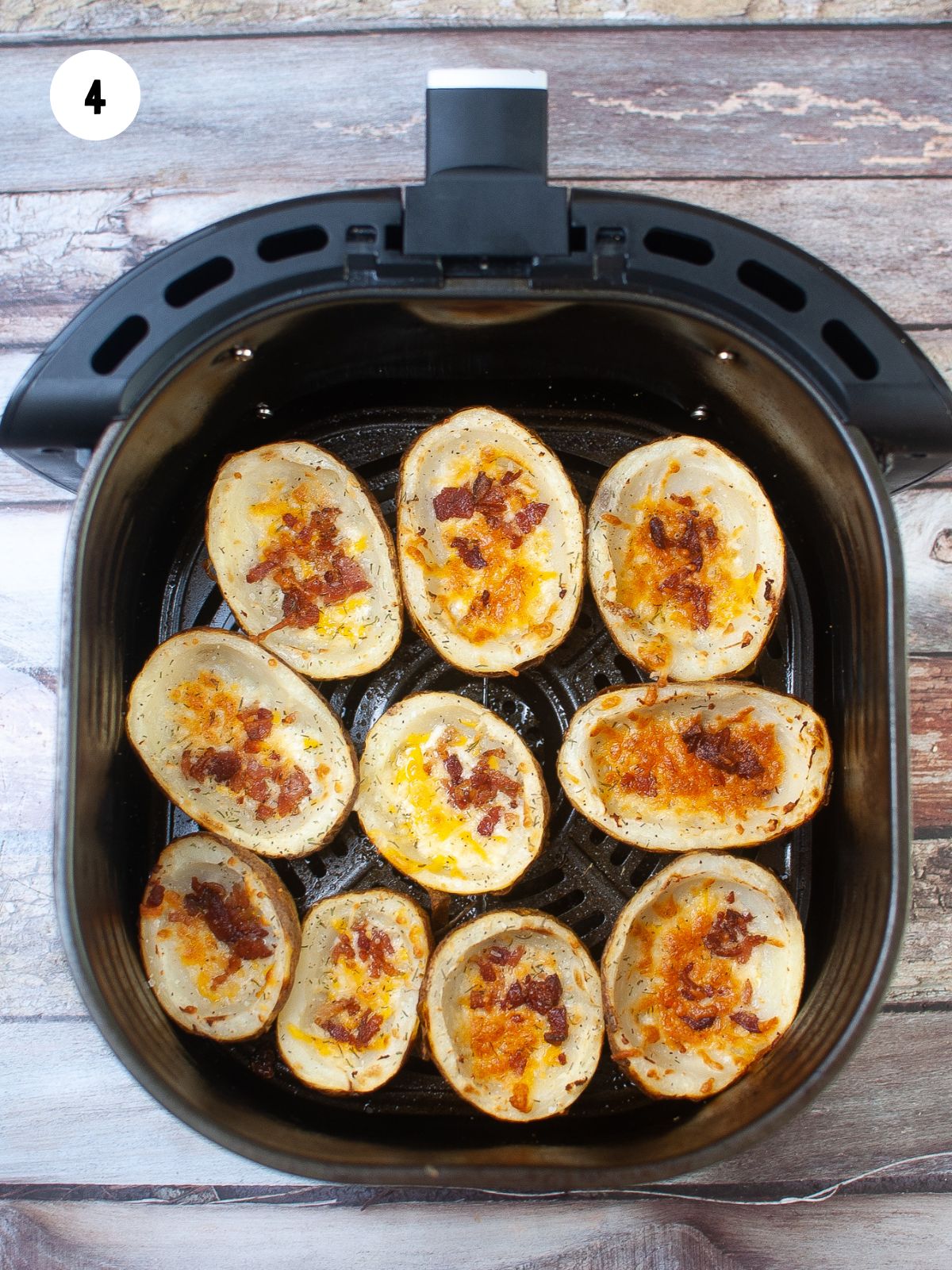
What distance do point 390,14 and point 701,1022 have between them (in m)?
1.42

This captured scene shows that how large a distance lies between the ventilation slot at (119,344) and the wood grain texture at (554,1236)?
1.12 metres

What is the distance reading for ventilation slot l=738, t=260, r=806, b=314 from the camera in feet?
3.25

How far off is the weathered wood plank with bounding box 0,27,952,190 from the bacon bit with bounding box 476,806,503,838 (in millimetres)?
878

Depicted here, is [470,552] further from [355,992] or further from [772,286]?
[355,992]

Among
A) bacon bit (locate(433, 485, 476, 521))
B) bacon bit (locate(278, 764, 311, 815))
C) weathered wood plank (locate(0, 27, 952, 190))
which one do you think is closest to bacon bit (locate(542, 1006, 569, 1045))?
bacon bit (locate(278, 764, 311, 815))

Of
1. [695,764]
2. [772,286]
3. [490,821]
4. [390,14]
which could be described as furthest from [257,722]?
[390,14]

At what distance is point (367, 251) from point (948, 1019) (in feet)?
4.06

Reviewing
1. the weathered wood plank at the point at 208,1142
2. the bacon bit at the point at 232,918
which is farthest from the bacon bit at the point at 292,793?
the weathered wood plank at the point at 208,1142

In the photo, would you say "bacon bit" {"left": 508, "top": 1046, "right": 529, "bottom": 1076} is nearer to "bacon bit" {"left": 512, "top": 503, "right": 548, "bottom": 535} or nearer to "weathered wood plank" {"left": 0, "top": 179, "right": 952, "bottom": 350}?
"bacon bit" {"left": 512, "top": 503, "right": 548, "bottom": 535}

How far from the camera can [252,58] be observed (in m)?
1.31

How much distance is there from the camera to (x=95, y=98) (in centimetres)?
130

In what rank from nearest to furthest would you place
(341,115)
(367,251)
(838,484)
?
(367,251) → (838,484) → (341,115)

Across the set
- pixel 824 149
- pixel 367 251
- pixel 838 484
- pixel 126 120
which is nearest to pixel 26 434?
pixel 367 251

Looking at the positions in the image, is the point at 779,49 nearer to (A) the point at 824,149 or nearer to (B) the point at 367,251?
(A) the point at 824,149
